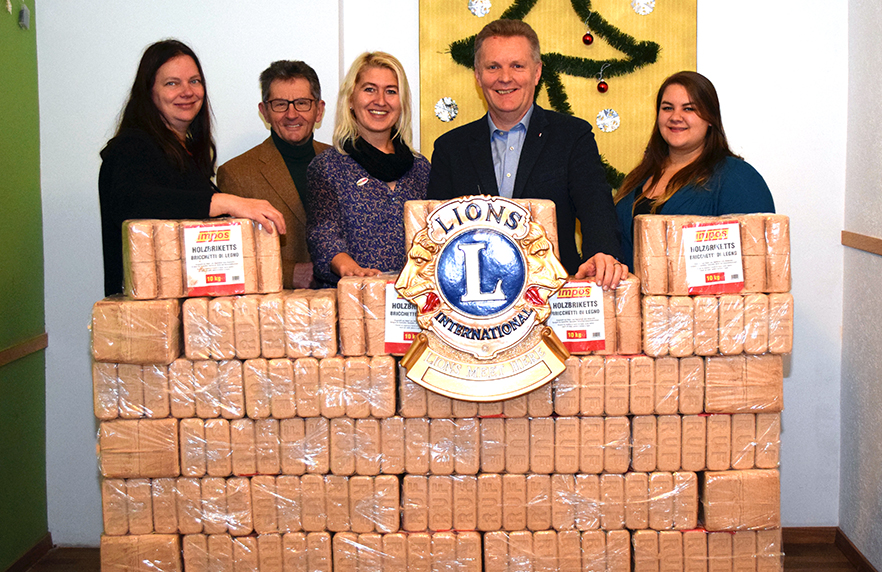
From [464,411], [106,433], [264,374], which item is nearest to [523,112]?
[464,411]

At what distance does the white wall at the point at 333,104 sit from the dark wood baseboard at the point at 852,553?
0.12 m

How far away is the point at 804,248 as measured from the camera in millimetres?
3920

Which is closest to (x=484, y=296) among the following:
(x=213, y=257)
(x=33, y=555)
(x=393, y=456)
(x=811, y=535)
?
(x=393, y=456)

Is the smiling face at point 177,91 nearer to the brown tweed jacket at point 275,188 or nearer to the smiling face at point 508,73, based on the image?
the brown tweed jacket at point 275,188

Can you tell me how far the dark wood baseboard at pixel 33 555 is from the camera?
11.9 ft

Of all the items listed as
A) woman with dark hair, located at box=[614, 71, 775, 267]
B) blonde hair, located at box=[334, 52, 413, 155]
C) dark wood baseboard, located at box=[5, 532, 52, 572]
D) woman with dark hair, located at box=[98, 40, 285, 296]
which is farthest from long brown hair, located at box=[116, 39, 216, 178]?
dark wood baseboard, located at box=[5, 532, 52, 572]

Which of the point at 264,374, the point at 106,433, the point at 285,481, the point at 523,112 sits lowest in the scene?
the point at 285,481

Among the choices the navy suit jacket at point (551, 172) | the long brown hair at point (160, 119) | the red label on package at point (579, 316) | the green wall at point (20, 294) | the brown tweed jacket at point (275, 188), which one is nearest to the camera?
the red label on package at point (579, 316)

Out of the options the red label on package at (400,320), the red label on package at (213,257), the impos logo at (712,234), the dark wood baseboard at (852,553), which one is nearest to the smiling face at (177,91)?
the red label on package at (213,257)

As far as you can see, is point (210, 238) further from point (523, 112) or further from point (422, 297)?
point (523, 112)

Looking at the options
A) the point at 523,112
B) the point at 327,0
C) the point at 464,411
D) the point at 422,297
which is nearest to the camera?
the point at 422,297

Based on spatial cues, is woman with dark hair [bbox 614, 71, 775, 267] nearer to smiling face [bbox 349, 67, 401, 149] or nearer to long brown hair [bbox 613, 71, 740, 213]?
long brown hair [bbox 613, 71, 740, 213]

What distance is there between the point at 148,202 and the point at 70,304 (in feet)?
6.38

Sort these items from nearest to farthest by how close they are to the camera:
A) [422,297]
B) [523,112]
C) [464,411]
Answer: [422,297] < [464,411] < [523,112]
